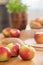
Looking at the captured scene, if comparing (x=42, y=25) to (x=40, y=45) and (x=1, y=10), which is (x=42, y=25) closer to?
(x=40, y=45)

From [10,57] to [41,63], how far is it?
0.56 feet

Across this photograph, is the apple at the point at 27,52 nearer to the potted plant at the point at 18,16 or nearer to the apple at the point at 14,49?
the apple at the point at 14,49

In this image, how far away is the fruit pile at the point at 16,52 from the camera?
40.4 inches

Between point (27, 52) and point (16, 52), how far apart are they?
8 centimetres

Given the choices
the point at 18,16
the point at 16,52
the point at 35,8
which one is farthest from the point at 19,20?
the point at 35,8

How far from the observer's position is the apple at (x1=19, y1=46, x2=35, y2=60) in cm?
104

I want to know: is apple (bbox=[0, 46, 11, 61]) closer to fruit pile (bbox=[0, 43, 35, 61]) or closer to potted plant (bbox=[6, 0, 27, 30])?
fruit pile (bbox=[0, 43, 35, 61])

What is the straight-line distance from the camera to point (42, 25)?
79.0 inches

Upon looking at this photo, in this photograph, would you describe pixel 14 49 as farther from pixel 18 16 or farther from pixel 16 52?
pixel 18 16

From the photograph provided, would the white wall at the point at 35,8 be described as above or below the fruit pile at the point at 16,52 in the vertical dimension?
below

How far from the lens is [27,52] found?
1.04 meters

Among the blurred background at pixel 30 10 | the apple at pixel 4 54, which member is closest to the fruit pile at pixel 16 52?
the apple at pixel 4 54

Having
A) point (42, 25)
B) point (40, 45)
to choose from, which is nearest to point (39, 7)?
point (42, 25)

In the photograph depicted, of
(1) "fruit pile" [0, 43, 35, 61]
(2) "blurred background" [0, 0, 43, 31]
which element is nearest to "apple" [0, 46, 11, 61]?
(1) "fruit pile" [0, 43, 35, 61]
